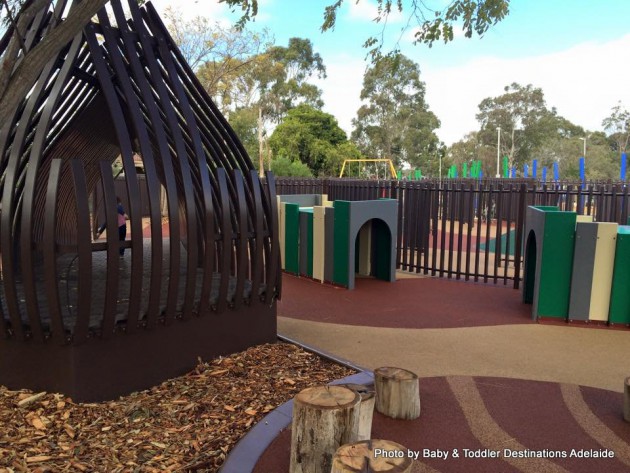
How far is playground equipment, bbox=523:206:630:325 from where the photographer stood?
685 cm

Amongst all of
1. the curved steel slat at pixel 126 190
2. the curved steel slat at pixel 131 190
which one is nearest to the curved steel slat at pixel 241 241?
the curved steel slat at pixel 126 190

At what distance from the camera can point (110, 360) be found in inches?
170

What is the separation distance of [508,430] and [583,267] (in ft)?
12.3

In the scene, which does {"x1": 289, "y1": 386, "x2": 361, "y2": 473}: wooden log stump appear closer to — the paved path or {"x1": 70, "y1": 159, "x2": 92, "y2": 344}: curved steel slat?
{"x1": 70, "y1": 159, "x2": 92, "y2": 344}: curved steel slat

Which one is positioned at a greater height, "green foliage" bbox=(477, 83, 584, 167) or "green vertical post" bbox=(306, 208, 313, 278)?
"green foliage" bbox=(477, 83, 584, 167)

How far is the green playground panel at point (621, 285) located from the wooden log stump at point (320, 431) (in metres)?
5.29

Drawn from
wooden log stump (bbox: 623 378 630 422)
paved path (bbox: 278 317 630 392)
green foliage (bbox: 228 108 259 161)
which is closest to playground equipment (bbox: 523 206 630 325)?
paved path (bbox: 278 317 630 392)

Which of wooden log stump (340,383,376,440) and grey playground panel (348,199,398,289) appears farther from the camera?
grey playground panel (348,199,398,289)

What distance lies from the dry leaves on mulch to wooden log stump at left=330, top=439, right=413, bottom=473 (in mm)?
1273

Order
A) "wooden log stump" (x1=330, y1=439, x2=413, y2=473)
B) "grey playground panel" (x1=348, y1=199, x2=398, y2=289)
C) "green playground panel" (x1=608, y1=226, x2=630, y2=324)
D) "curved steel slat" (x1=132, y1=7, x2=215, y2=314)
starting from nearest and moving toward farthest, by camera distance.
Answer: "wooden log stump" (x1=330, y1=439, x2=413, y2=473) < "curved steel slat" (x1=132, y1=7, x2=215, y2=314) < "green playground panel" (x1=608, y1=226, x2=630, y2=324) < "grey playground panel" (x1=348, y1=199, x2=398, y2=289)

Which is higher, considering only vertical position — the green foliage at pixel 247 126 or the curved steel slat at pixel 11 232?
the green foliage at pixel 247 126

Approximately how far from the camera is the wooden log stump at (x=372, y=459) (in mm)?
2454

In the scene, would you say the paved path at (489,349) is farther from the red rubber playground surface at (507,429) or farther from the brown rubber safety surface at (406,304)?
the brown rubber safety surface at (406,304)

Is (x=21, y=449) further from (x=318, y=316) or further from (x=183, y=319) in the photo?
(x=318, y=316)
